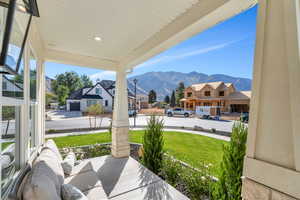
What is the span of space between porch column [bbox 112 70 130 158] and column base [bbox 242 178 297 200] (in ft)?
9.97

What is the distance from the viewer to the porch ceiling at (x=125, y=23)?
1.55 meters

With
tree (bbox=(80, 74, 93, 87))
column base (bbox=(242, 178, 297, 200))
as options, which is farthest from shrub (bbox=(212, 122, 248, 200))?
tree (bbox=(80, 74, 93, 87))

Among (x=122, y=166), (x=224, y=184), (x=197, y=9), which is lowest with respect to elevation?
(x=122, y=166)

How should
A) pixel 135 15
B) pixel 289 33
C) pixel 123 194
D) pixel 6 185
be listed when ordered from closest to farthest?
pixel 289 33, pixel 6 185, pixel 135 15, pixel 123 194

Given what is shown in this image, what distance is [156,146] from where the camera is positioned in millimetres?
3002

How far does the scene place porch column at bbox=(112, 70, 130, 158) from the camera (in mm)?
3682

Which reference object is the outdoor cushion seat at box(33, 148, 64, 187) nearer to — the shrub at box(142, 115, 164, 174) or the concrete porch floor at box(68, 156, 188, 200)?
the concrete porch floor at box(68, 156, 188, 200)

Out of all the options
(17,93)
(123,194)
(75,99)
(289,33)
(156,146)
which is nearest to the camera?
(289,33)

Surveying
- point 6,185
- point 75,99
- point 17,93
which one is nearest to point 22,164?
point 6,185

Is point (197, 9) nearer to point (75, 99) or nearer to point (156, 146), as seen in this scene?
point (156, 146)

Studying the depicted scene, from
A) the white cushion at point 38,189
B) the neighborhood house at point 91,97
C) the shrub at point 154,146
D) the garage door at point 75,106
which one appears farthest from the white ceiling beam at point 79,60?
the garage door at point 75,106

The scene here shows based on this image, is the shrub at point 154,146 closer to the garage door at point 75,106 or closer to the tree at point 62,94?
the tree at point 62,94

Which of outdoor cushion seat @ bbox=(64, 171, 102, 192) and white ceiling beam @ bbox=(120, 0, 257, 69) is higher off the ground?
white ceiling beam @ bbox=(120, 0, 257, 69)

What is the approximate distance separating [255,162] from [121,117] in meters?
3.18
